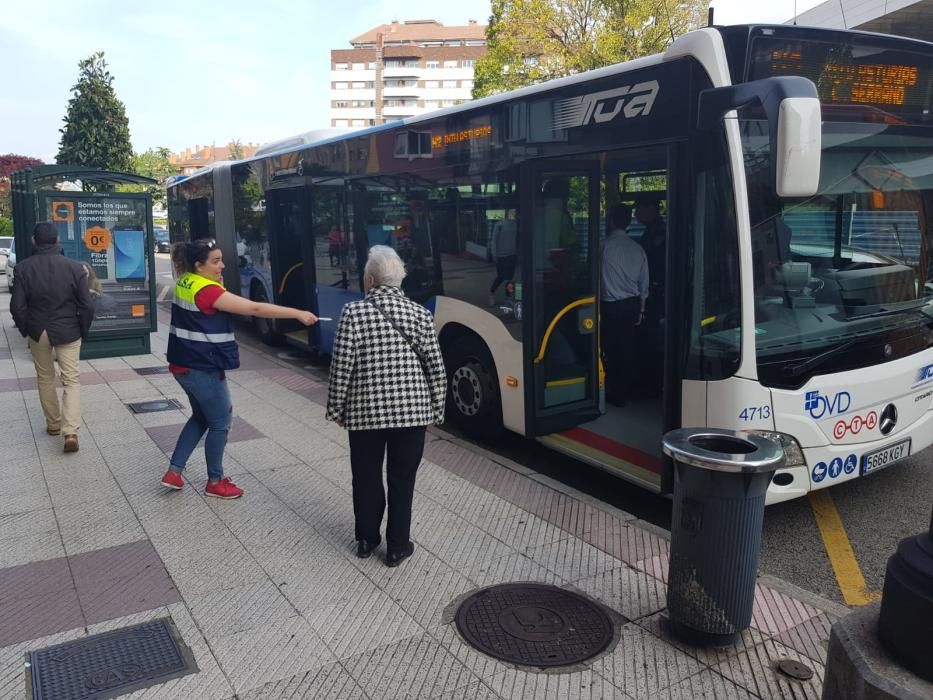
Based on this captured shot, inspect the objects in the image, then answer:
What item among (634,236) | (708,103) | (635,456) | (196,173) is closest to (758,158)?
(708,103)

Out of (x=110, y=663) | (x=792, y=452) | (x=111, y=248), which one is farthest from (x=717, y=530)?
(x=111, y=248)

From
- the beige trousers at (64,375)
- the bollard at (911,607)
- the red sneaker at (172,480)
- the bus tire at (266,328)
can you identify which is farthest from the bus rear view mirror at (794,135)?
the bus tire at (266,328)

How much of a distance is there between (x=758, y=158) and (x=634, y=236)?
11.3ft

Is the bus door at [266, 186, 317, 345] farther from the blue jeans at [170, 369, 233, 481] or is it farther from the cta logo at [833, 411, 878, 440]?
the cta logo at [833, 411, 878, 440]

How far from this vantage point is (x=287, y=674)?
130 inches

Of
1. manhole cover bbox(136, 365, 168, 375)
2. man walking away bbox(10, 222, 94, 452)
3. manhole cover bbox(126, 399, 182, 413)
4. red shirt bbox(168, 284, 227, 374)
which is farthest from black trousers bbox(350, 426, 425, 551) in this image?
manhole cover bbox(136, 365, 168, 375)

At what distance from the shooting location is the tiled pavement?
3303 millimetres

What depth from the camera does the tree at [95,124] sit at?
2625cm

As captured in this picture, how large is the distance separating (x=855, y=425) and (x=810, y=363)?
23.1 inches

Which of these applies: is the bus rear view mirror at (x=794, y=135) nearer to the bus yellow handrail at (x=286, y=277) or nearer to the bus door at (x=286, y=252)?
the bus door at (x=286, y=252)

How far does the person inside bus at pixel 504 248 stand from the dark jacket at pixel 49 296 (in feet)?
11.1

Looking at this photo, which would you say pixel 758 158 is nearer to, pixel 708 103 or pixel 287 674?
pixel 708 103

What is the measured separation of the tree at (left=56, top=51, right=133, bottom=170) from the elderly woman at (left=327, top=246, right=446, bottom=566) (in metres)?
25.5

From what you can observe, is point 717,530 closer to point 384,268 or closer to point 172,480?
point 384,268
